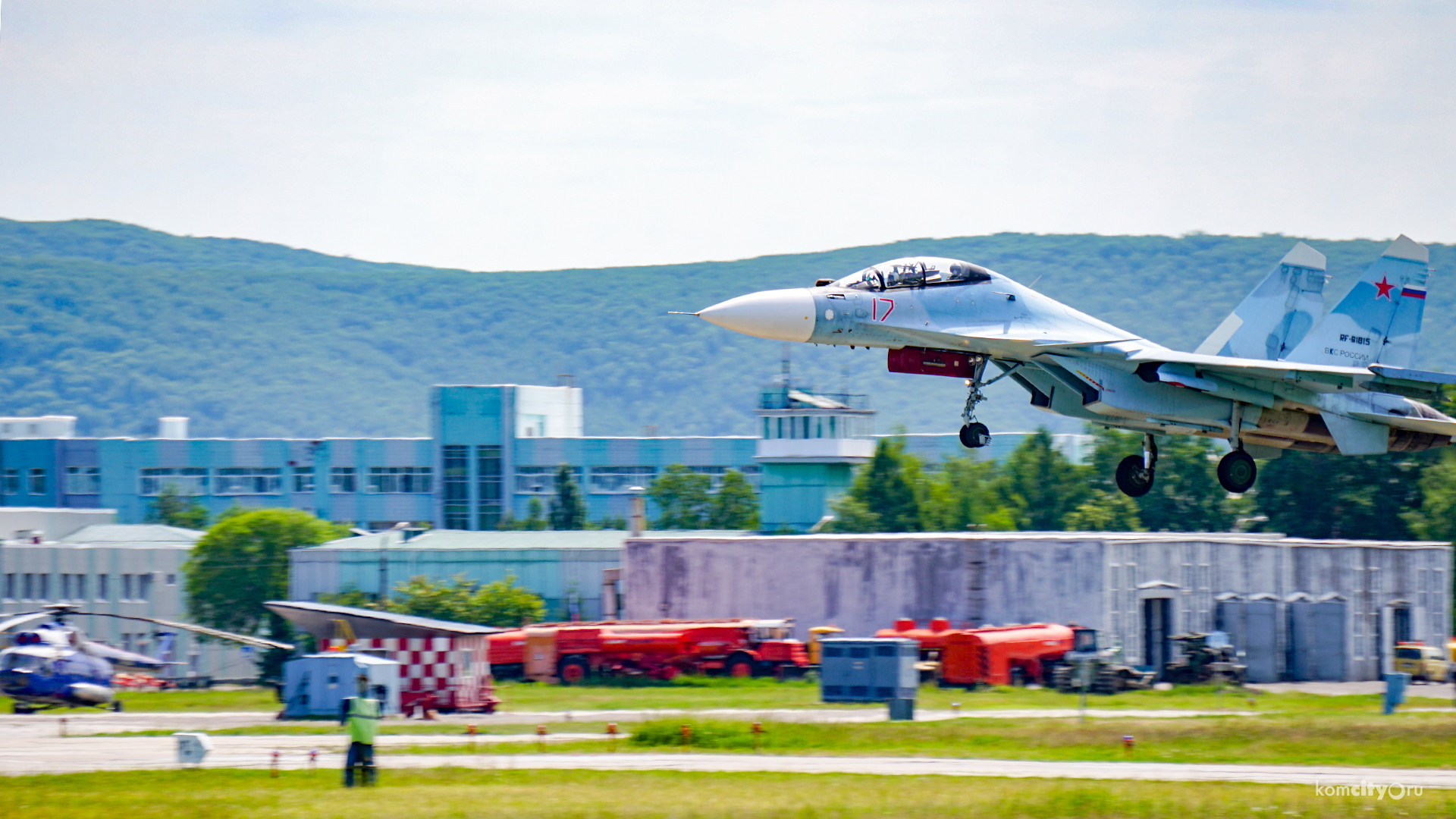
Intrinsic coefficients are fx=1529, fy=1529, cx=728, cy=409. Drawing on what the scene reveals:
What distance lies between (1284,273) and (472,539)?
54180mm

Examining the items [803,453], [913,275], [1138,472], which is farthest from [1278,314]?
[803,453]

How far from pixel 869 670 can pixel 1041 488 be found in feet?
210

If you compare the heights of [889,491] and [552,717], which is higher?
[889,491]

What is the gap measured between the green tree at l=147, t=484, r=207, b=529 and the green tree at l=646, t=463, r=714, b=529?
36276 mm

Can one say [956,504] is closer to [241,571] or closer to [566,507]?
[566,507]

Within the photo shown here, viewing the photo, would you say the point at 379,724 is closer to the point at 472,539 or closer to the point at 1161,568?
the point at 1161,568

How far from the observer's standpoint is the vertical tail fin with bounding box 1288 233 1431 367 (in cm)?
2875

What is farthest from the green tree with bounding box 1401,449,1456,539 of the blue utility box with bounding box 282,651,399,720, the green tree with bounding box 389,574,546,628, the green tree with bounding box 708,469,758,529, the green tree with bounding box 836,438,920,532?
the blue utility box with bounding box 282,651,399,720

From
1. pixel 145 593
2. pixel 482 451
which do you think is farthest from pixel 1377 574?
pixel 482 451

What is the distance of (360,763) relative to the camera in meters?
27.1

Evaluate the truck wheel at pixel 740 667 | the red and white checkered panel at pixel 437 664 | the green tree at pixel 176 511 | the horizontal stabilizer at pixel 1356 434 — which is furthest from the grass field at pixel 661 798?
the green tree at pixel 176 511

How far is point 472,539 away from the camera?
253 feet

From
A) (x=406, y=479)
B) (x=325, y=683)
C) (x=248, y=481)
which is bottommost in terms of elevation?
(x=325, y=683)

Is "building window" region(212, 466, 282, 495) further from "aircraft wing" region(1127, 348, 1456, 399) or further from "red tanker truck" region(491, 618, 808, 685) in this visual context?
"aircraft wing" region(1127, 348, 1456, 399)
